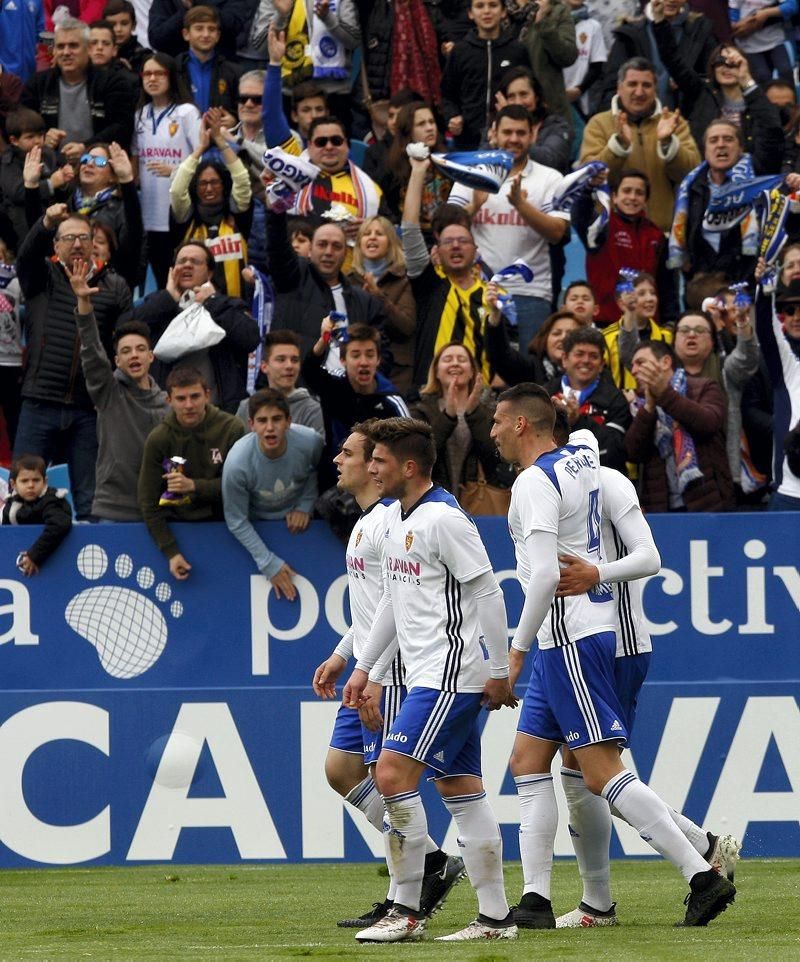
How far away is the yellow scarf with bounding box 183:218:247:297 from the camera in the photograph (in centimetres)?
1295

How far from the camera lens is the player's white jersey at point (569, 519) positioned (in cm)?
722

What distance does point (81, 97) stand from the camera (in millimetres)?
14516

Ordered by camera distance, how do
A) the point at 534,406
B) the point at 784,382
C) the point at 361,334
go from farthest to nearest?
the point at 784,382 < the point at 361,334 < the point at 534,406

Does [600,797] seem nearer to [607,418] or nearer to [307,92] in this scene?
[607,418]

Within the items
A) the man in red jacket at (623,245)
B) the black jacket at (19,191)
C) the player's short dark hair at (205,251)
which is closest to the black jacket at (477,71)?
the man in red jacket at (623,245)

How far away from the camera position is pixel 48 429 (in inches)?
480

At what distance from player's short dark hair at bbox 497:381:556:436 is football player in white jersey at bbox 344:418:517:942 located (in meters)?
0.41

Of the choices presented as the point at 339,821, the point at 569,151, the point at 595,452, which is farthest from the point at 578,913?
Result: the point at 569,151

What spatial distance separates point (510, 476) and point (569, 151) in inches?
149

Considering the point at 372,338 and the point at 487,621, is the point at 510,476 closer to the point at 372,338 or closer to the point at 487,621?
the point at 372,338

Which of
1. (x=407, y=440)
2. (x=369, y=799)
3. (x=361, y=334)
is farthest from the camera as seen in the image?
(x=361, y=334)

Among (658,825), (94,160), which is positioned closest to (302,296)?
(94,160)

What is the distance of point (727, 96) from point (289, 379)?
15.7 ft

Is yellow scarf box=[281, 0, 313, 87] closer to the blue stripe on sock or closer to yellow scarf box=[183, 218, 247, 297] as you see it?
yellow scarf box=[183, 218, 247, 297]
